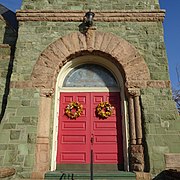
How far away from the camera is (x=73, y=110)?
5422 millimetres

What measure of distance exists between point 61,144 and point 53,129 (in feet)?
1.48

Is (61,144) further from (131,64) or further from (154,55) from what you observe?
(154,55)

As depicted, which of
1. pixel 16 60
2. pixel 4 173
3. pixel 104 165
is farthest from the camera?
pixel 16 60

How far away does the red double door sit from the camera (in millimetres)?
5064

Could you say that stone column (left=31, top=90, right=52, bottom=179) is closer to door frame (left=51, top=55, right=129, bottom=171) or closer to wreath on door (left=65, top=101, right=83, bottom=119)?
door frame (left=51, top=55, right=129, bottom=171)

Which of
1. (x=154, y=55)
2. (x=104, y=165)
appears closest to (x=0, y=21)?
(x=154, y=55)

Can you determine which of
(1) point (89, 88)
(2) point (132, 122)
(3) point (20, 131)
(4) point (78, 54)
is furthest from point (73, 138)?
(4) point (78, 54)

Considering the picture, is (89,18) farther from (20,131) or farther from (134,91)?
(20,131)

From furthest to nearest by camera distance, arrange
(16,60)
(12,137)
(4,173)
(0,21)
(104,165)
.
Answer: (0,21)
(16,60)
(104,165)
(12,137)
(4,173)

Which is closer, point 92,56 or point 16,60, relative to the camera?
point 16,60

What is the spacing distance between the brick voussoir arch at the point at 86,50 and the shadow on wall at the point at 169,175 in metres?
2.19

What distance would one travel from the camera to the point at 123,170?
4.90m

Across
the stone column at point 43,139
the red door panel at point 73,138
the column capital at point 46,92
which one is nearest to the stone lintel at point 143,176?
the red door panel at point 73,138

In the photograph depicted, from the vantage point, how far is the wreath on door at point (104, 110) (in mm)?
5324
